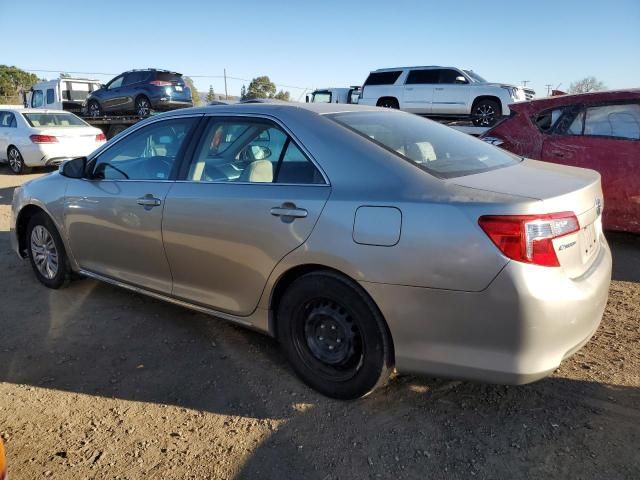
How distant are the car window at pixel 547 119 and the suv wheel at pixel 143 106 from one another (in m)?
13.2

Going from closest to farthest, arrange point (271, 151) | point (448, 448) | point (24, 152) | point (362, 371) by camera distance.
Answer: point (448, 448), point (362, 371), point (271, 151), point (24, 152)

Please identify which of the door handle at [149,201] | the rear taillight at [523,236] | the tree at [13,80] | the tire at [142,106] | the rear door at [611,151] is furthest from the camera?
the tree at [13,80]

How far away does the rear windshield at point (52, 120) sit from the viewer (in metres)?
11.8

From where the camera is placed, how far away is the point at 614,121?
512 centimetres

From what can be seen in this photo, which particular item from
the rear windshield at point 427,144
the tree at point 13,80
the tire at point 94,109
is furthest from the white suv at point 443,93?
the tree at point 13,80

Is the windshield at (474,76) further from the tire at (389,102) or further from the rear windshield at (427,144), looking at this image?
the rear windshield at (427,144)

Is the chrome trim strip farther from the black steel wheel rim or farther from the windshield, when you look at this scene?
the windshield

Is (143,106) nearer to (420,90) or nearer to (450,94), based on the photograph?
(420,90)

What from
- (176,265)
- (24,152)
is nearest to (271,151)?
(176,265)

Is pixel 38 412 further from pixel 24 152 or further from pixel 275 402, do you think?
pixel 24 152

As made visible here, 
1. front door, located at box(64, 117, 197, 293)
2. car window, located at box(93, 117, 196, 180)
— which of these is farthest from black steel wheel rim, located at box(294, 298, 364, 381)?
car window, located at box(93, 117, 196, 180)

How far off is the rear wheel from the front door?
1489 centimetres

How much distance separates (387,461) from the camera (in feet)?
7.60

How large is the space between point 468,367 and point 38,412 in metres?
2.26
